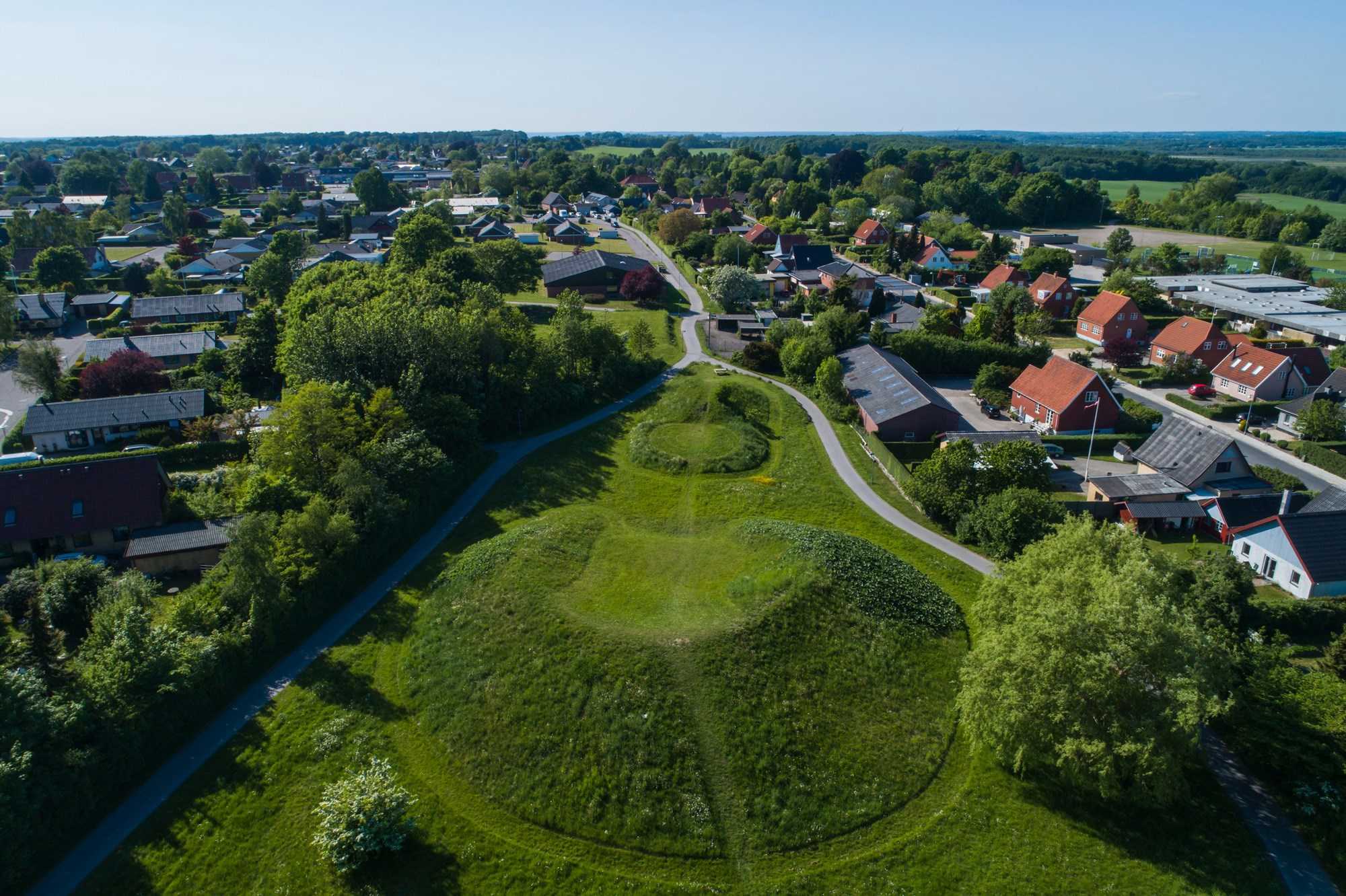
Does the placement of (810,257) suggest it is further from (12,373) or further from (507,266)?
(12,373)

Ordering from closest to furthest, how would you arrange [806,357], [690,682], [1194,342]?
[690,682]
[806,357]
[1194,342]

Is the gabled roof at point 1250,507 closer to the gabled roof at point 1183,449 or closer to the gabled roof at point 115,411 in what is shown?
the gabled roof at point 1183,449

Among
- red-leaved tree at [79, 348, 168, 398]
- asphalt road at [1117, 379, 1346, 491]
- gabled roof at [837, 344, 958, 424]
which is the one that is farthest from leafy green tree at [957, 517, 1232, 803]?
red-leaved tree at [79, 348, 168, 398]

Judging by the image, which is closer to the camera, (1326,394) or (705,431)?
(705,431)

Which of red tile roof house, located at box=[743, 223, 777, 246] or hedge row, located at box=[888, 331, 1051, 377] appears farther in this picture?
red tile roof house, located at box=[743, 223, 777, 246]

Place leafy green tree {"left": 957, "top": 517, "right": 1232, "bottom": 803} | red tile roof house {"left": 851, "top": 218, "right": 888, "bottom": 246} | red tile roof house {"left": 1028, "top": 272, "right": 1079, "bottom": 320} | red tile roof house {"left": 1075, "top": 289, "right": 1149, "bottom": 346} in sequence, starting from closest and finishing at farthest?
leafy green tree {"left": 957, "top": 517, "right": 1232, "bottom": 803} → red tile roof house {"left": 1075, "top": 289, "right": 1149, "bottom": 346} → red tile roof house {"left": 1028, "top": 272, "right": 1079, "bottom": 320} → red tile roof house {"left": 851, "top": 218, "right": 888, "bottom": 246}

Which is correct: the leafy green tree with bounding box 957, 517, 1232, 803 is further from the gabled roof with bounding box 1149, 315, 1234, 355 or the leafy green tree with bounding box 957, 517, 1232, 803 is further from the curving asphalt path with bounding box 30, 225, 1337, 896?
the gabled roof with bounding box 1149, 315, 1234, 355

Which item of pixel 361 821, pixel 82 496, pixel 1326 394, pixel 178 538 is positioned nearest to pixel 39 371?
pixel 82 496

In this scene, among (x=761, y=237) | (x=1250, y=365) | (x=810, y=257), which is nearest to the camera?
(x=1250, y=365)
